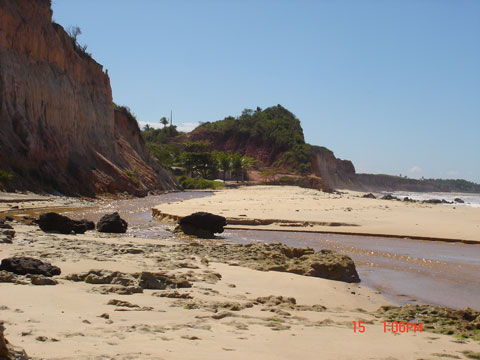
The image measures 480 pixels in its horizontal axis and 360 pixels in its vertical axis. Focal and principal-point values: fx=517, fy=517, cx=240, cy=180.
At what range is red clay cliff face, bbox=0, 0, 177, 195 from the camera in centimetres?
3006

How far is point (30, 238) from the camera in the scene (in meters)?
11.3

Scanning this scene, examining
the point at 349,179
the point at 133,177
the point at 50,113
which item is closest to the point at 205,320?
the point at 50,113

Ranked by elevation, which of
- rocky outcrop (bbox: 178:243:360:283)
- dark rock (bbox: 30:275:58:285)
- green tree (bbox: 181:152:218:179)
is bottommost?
rocky outcrop (bbox: 178:243:360:283)

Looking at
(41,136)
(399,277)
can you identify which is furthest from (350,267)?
(41,136)

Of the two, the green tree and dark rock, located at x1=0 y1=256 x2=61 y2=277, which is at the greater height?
the green tree

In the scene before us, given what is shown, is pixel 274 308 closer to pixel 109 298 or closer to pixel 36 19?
pixel 109 298

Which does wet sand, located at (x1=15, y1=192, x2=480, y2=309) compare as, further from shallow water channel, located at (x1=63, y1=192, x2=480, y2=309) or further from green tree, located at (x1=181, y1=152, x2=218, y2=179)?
green tree, located at (x1=181, y1=152, x2=218, y2=179)

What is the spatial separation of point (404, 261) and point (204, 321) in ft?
26.5

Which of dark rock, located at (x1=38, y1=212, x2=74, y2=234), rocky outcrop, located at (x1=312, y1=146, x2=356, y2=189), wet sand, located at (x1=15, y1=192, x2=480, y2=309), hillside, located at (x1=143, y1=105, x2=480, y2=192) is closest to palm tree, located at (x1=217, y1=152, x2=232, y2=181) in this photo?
hillside, located at (x1=143, y1=105, x2=480, y2=192)

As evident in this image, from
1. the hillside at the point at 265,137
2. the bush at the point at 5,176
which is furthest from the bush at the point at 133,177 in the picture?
the hillside at the point at 265,137

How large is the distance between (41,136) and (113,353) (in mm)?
31074

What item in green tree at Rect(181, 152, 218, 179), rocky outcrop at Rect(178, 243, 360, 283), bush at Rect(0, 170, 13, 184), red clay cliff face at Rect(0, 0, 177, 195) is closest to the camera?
rocky outcrop at Rect(178, 243, 360, 283)
